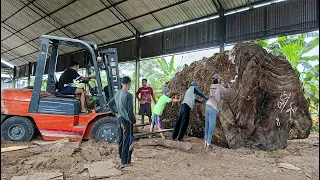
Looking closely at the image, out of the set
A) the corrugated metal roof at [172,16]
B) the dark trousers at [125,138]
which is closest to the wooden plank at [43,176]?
the dark trousers at [125,138]

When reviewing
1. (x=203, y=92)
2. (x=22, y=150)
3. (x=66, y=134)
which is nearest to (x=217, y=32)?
(x=203, y=92)

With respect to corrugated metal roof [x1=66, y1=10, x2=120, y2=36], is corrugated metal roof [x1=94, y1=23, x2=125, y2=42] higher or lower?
lower

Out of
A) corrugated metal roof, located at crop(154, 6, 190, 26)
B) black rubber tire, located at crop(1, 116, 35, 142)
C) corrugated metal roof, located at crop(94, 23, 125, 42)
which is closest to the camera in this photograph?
black rubber tire, located at crop(1, 116, 35, 142)

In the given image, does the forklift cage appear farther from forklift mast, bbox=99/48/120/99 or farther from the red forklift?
forklift mast, bbox=99/48/120/99

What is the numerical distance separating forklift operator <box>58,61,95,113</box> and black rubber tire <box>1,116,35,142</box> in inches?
36.5

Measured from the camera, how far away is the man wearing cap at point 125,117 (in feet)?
10.6

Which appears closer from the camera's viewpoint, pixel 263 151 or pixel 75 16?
pixel 263 151

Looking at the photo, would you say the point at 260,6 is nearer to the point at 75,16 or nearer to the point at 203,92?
the point at 203,92

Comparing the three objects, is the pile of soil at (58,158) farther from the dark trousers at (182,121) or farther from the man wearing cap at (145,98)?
the man wearing cap at (145,98)

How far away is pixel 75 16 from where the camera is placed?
Answer: 9859 millimetres

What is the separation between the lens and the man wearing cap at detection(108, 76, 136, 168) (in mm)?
3225

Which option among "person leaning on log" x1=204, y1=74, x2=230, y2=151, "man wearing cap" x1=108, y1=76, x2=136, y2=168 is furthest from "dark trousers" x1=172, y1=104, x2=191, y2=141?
"man wearing cap" x1=108, y1=76, x2=136, y2=168

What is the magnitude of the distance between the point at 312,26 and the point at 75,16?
28.3 ft

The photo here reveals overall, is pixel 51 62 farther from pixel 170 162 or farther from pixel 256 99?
pixel 256 99
